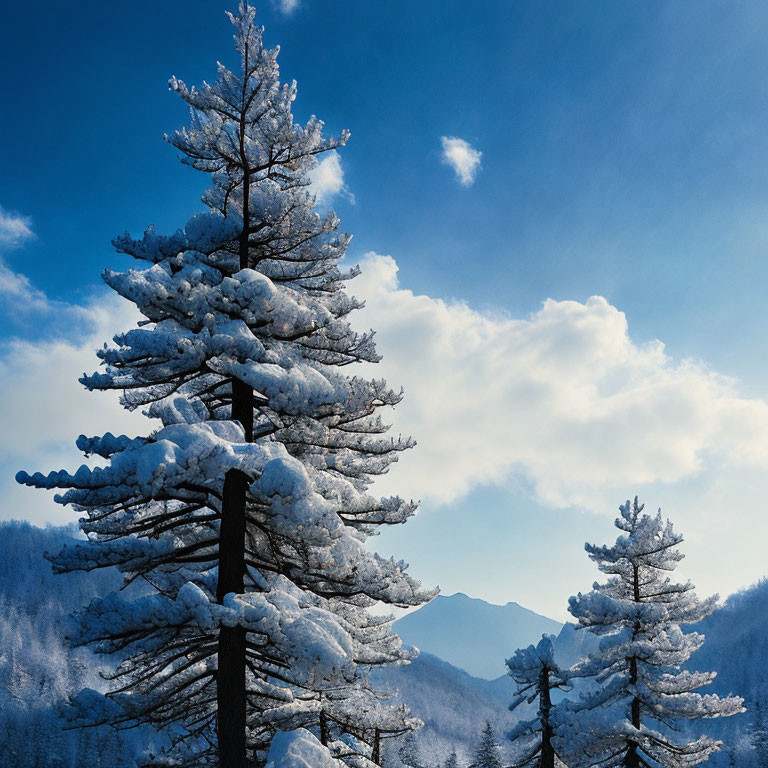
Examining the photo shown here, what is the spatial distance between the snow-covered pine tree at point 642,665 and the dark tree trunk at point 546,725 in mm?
833

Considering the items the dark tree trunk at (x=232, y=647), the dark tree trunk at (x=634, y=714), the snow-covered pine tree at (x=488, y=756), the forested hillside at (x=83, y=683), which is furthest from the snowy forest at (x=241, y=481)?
the forested hillside at (x=83, y=683)

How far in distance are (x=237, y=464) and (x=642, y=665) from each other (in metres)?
16.7

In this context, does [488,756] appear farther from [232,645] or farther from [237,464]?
[237,464]

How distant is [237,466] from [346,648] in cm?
212

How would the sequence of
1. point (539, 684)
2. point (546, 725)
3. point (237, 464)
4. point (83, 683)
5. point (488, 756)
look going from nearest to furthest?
point (237, 464)
point (546, 725)
point (539, 684)
point (488, 756)
point (83, 683)

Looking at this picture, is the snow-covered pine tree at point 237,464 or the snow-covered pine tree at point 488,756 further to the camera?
the snow-covered pine tree at point 488,756

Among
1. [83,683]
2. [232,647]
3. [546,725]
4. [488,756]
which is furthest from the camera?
[83,683]

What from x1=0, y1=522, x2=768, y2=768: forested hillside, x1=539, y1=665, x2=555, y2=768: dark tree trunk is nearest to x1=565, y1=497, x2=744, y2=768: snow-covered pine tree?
x1=539, y1=665, x2=555, y2=768: dark tree trunk

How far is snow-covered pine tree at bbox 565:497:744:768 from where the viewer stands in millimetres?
16375

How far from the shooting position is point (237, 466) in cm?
561

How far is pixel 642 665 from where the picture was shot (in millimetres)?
17094

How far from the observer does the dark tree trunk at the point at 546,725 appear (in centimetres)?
1753

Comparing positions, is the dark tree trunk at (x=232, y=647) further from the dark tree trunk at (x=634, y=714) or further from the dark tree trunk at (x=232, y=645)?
the dark tree trunk at (x=634, y=714)

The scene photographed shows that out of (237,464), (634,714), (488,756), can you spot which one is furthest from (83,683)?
(237,464)
